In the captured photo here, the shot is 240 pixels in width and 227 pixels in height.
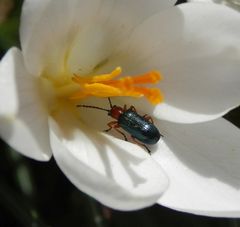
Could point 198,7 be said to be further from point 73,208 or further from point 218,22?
point 73,208

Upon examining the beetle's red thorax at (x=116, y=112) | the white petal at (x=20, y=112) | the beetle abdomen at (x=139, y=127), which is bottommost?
the beetle abdomen at (x=139, y=127)

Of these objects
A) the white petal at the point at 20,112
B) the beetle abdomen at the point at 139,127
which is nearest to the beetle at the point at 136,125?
the beetle abdomen at the point at 139,127

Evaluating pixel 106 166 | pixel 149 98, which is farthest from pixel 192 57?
pixel 106 166

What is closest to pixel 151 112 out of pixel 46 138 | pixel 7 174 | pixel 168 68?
pixel 168 68

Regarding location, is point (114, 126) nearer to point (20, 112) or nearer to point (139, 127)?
point (139, 127)

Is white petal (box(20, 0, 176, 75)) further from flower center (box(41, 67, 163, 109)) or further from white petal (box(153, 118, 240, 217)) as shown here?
white petal (box(153, 118, 240, 217))

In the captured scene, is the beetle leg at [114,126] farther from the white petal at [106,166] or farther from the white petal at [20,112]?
the white petal at [20,112]
